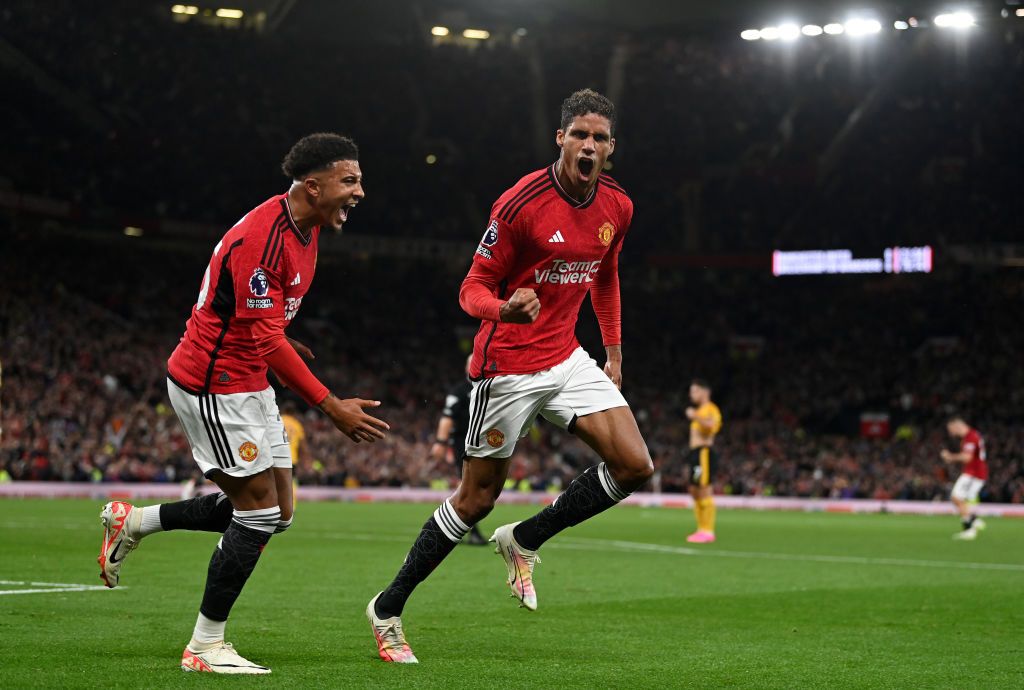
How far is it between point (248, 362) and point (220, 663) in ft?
4.90

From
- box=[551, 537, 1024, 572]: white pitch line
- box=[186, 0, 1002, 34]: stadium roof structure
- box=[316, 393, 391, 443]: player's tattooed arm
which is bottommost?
box=[551, 537, 1024, 572]: white pitch line

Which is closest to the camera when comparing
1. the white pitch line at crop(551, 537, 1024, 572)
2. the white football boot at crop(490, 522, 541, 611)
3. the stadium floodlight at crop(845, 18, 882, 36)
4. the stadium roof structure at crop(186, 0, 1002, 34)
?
the white football boot at crop(490, 522, 541, 611)

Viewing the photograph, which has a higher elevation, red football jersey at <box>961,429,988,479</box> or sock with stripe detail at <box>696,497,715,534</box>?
red football jersey at <box>961,429,988,479</box>

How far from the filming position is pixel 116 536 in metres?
7.04

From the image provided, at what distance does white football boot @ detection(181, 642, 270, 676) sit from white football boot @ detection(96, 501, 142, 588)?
110cm

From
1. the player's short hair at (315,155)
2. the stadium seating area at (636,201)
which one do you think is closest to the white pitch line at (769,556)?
the player's short hair at (315,155)

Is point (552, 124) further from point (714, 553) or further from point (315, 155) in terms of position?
point (315, 155)

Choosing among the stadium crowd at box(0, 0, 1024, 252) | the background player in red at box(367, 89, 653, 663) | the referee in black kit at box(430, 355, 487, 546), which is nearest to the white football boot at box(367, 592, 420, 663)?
the background player in red at box(367, 89, 653, 663)

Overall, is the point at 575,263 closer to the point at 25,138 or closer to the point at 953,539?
the point at 953,539

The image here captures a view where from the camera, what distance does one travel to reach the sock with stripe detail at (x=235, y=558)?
622 centimetres

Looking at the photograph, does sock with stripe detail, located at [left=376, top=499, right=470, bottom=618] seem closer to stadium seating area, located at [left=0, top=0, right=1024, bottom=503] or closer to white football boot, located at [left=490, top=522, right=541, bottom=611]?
white football boot, located at [left=490, top=522, right=541, bottom=611]

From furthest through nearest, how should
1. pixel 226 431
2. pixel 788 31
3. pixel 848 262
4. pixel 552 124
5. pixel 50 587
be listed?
1. pixel 552 124
2. pixel 848 262
3. pixel 788 31
4. pixel 50 587
5. pixel 226 431

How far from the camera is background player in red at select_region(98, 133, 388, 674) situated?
610 centimetres

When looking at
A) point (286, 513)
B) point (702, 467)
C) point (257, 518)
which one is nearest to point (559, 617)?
point (286, 513)
